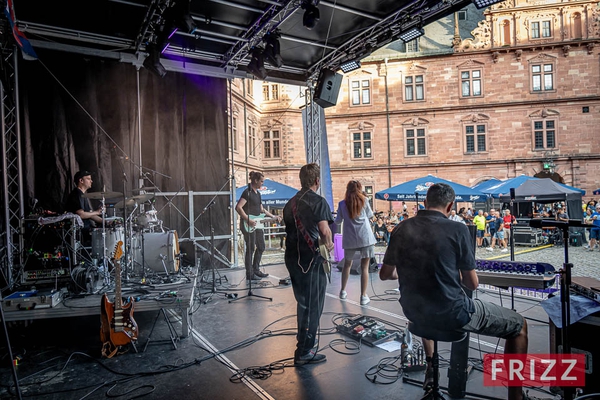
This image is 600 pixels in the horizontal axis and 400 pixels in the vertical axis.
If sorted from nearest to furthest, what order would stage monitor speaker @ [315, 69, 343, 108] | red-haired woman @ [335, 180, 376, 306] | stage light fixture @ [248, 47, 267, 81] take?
red-haired woman @ [335, 180, 376, 306]
stage light fixture @ [248, 47, 267, 81]
stage monitor speaker @ [315, 69, 343, 108]

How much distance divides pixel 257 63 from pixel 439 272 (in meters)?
6.21

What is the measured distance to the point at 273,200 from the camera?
1355cm

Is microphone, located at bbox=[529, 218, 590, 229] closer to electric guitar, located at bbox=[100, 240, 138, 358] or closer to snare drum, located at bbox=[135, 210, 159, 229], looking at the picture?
electric guitar, located at bbox=[100, 240, 138, 358]

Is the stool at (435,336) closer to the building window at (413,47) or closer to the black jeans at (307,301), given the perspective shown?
the black jeans at (307,301)

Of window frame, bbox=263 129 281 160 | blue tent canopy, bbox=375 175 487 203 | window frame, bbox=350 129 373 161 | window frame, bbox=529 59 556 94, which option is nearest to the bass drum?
blue tent canopy, bbox=375 175 487 203

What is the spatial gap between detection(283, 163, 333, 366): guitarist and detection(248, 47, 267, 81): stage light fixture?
188 inches

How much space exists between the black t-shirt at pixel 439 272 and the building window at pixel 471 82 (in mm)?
24930

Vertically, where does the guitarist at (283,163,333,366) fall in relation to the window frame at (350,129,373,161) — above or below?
below

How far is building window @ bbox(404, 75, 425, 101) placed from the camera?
24.7 meters

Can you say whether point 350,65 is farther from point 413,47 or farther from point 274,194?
point 413,47

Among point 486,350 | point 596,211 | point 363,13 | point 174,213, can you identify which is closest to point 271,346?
point 486,350

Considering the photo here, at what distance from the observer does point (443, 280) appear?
2.25m

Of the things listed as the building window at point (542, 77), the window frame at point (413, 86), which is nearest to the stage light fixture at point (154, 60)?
the window frame at point (413, 86)

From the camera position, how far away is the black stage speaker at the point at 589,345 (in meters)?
2.45
